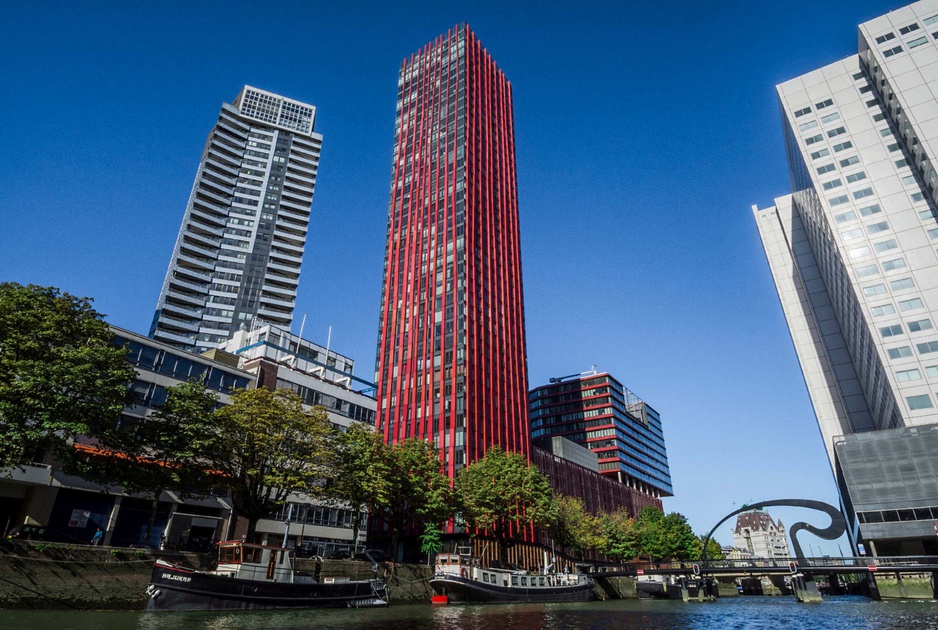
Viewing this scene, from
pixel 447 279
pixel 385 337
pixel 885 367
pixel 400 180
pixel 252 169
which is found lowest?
pixel 885 367

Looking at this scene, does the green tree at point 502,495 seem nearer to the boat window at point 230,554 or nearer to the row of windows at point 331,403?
the row of windows at point 331,403

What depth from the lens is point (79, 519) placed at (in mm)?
49312

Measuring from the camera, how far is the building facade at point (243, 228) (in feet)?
485

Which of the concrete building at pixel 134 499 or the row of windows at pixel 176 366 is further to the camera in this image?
the row of windows at pixel 176 366

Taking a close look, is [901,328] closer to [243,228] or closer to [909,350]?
[909,350]

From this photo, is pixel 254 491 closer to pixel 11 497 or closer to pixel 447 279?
pixel 11 497

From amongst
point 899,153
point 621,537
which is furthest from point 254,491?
point 899,153

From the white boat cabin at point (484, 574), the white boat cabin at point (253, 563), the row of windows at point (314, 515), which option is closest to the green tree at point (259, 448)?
the white boat cabin at point (253, 563)

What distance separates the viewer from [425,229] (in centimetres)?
11562

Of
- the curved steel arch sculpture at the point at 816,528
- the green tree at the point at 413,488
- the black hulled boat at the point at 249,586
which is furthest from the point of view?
the curved steel arch sculpture at the point at 816,528

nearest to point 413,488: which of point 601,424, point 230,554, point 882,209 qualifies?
point 230,554

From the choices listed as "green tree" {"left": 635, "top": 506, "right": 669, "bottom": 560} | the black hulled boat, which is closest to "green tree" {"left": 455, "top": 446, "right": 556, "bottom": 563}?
the black hulled boat

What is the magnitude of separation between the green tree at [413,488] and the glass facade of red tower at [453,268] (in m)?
23.8

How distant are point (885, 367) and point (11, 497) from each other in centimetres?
10650
